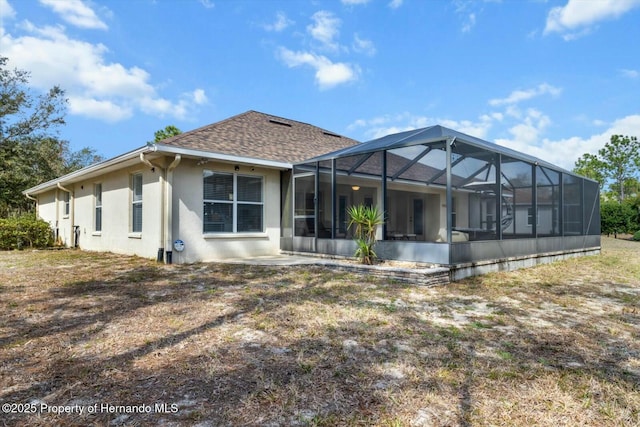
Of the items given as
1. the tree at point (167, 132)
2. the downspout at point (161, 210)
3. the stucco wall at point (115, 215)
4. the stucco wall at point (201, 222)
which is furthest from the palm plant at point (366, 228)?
the tree at point (167, 132)

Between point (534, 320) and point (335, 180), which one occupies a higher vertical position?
point (335, 180)

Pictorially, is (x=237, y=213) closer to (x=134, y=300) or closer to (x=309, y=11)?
(x=134, y=300)

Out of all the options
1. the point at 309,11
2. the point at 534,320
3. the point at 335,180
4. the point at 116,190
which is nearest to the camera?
the point at 534,320

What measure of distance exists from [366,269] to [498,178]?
348cm

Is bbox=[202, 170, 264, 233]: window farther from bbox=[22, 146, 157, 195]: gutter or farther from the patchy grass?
the patchy grass

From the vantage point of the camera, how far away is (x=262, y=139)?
1098cm

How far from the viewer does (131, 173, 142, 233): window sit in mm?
9305

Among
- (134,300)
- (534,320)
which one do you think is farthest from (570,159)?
(134,300)

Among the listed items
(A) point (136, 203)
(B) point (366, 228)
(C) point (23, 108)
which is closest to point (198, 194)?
(A) point (136, 203)

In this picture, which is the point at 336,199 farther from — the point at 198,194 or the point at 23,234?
the point at 23,234

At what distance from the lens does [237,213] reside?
362 inches

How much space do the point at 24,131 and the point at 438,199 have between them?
23567 millimetres

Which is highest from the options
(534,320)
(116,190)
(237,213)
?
(116,190)

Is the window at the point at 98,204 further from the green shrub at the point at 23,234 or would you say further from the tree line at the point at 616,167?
the tree line at the point at 616,167
